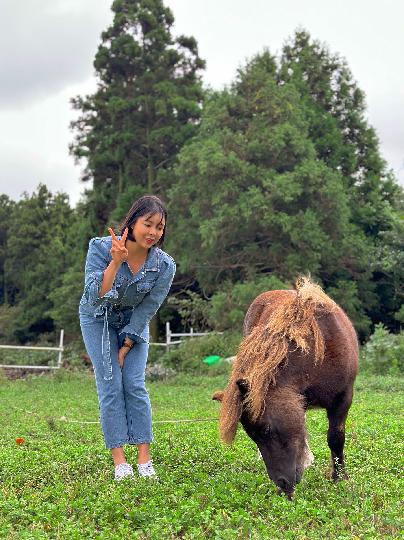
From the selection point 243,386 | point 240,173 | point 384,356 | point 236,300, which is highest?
point 240,173

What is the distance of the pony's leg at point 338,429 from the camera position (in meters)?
5.09

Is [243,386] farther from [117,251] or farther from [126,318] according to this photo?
[126,318]

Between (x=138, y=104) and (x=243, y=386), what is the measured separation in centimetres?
2475

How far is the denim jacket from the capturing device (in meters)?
5.14

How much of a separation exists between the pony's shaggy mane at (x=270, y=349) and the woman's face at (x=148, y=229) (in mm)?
1048

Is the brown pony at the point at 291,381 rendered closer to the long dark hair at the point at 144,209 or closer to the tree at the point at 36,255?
the long dark hair at the point at 144,209

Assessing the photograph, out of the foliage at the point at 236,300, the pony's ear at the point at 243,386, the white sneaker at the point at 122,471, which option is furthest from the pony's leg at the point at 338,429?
the foliage at the point at 236,300

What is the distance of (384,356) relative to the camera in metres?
17.6

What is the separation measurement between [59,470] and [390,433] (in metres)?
3.79

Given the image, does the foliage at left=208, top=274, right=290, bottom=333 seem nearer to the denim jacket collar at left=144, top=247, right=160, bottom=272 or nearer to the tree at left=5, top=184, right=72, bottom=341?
the tree at left=5, top=184, right=72, bottom=341

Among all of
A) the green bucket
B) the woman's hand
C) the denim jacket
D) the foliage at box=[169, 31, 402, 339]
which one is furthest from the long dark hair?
the foliage at box=[169, 31, 402, 339]

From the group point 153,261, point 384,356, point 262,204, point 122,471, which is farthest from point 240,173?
point 122,471

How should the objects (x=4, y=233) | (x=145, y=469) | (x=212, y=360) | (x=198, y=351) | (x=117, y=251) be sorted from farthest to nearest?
1. (x=4, y=233)
2. (x=198, y=351)
3. (x=212, y=360)
4. (x=145, y=469)
5. (x=117, y=251)

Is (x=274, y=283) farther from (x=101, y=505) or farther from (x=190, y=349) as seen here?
(x=101, y=505)
